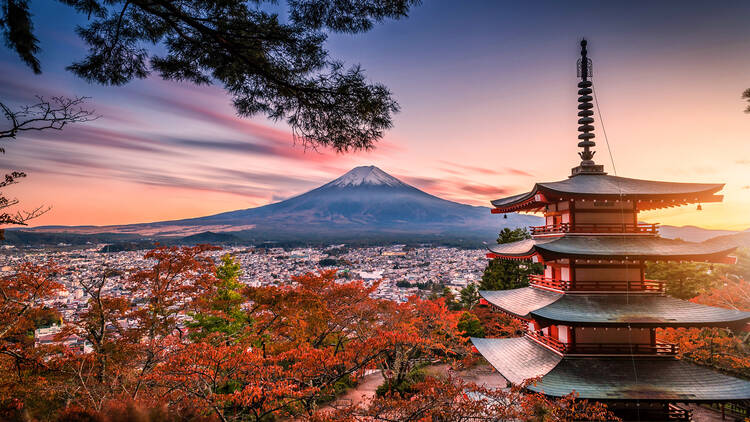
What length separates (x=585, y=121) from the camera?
10.6 meters

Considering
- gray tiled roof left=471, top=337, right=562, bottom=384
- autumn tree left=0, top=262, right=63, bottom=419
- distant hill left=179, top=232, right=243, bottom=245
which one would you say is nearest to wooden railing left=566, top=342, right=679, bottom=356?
gray tiled roof left=471, top=337, right=562, bottom=384

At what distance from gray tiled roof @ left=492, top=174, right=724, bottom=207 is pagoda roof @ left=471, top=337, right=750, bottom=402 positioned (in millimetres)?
3921

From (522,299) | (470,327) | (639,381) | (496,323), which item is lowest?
(470,327)

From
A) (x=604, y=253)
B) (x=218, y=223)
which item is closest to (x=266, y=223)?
(x=218, y=223)

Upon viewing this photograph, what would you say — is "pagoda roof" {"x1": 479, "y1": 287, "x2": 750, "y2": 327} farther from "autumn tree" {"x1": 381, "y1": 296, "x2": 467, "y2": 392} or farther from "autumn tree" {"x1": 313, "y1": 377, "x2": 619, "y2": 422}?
"autumn tree" {"x1": 381, "y1": 296, "x2": 467, "y2": 392}

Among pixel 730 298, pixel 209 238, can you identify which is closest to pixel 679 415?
pixel 730 298

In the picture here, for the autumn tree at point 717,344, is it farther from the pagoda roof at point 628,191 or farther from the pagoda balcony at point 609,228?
the pagoda roof at point 628,191

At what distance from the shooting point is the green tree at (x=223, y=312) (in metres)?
14.2

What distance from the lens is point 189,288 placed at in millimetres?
12445

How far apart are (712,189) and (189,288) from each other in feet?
51.1

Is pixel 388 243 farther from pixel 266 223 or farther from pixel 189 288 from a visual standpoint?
pixel 189 288

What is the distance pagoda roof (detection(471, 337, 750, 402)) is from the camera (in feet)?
23.8

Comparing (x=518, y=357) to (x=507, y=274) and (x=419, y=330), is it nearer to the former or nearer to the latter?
(x=419, y=330)

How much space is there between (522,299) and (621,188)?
4000 mm
